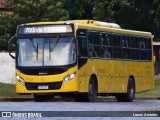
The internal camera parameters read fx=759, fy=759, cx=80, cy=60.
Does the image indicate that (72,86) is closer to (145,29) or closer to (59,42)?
(59,42)

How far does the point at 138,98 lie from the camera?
38.8 meters

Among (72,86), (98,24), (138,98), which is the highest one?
(98,24)

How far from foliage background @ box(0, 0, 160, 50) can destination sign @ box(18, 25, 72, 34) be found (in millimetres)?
18548

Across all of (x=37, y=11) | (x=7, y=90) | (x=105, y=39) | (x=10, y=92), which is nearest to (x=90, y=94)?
(x=105, y=39)

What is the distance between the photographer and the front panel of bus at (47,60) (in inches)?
1123

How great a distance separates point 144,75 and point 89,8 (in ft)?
85.5

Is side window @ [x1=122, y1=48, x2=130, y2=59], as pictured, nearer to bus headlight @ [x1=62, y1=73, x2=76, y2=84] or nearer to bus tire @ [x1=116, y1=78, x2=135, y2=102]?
bus tire @ [x1=116, y1=78, x2=135, y2=102]

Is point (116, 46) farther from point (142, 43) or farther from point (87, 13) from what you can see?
point (87, 13)

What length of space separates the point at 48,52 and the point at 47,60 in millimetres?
315

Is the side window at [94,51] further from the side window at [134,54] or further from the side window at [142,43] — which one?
the side window at [142,43]

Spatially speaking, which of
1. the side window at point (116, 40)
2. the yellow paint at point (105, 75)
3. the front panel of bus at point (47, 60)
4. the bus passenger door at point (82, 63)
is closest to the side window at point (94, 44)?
the yellow paint at point (105, 75)

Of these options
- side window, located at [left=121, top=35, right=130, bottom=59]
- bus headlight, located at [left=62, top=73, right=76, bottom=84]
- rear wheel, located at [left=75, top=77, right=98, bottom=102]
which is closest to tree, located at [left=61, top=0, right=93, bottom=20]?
side window, located at [left=121, top=35, right=130, bottom=59]

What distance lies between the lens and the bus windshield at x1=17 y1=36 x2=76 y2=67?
2859cm

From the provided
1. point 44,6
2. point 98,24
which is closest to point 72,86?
point 98,24
